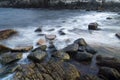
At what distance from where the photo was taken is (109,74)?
8.27 metres

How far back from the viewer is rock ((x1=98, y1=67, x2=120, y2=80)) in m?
8.21

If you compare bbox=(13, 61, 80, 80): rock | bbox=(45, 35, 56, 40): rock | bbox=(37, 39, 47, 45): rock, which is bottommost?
bbox=(37, 39, 47, 45): rock

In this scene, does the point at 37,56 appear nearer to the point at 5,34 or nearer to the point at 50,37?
the point at 50,37

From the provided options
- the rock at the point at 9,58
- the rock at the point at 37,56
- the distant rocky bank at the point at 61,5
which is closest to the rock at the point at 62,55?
the rock at the point at 37,56

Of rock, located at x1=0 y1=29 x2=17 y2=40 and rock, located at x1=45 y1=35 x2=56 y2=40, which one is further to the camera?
rock, located at x1=0 y1=29 x2=17 y2=40

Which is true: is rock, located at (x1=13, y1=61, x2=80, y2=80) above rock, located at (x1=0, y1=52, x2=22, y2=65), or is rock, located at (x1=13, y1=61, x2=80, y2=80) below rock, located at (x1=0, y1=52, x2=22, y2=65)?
above

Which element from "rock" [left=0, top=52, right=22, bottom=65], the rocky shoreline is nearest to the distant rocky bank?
the rocky shoreline

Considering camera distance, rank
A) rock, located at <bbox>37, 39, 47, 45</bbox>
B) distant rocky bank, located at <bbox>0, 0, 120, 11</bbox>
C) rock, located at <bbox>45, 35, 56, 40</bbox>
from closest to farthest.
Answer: rock, located at <bbox>37, 39, 47, 45</bbox>, rock, located at <bbox>45, 35, 56, 40</bbox>, distant rocky bank, located at <bbox>0, 0, 120, 11</bbox>

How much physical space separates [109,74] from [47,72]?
8.80 ft

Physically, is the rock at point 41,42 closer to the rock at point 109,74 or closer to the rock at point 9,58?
the rock at point 9,58

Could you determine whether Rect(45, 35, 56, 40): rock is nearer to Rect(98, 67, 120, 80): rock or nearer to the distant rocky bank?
Rect(98, 67, 120, 80): rock

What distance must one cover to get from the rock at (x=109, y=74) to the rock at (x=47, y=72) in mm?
1120

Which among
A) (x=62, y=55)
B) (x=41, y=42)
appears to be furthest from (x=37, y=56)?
(x=41, y=42)

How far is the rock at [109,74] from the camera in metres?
8.21
